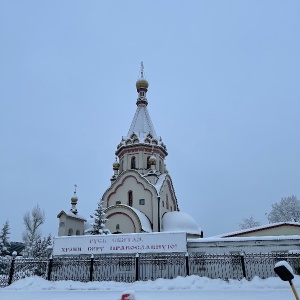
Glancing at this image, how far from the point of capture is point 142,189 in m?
26.9

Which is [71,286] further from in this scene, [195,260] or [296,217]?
[296,217]

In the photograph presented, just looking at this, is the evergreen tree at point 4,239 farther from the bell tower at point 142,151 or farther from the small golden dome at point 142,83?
the small golden dome at point 142,83

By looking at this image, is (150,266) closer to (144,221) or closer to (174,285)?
(174,285)

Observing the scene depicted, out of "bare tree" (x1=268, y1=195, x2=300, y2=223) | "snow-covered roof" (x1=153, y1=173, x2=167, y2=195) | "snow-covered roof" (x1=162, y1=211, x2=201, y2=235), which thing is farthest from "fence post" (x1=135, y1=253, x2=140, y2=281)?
"bare tree" (x1=268, y1=195, x2=300, y2=223)

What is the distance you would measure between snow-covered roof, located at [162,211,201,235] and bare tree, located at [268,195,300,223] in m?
18.5

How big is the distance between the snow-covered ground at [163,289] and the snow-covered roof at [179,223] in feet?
40.9

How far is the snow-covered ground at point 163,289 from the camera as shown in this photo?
9.75m

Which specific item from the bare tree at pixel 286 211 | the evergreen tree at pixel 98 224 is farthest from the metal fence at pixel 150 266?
the bare tree at pixel 286 211

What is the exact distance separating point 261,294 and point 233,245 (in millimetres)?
6101

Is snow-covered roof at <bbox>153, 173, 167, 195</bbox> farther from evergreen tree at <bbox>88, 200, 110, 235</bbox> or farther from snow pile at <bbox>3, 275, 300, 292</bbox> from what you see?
snow pile at <bbox>3, 275, 300, 292</bbox>

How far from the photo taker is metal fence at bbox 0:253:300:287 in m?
13.5

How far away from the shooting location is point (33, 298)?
10242 mm

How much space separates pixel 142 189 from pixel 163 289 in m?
15.6

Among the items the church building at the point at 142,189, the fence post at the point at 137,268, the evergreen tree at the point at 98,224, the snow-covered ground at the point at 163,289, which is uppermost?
the church building at the point at 142,189
